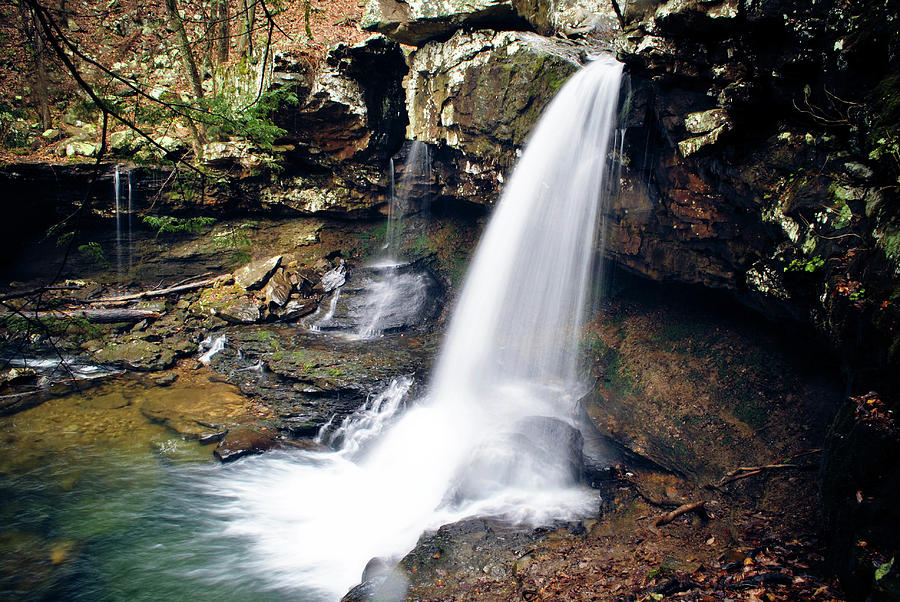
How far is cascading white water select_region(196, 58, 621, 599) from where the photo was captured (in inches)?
216

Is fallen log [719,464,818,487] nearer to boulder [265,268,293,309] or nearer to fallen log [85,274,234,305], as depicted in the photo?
boulder [265,268,293,309]

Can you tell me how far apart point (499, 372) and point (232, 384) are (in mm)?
4900

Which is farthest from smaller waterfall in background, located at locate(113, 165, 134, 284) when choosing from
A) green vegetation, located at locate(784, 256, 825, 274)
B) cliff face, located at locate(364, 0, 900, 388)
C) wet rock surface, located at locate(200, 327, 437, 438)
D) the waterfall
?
green vegetation, located at locate(784, 256, 825, 274)

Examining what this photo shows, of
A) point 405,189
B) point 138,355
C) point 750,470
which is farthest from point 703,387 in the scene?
point 138,355

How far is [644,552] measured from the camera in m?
4.47

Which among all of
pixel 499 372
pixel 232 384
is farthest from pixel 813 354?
pixel 232 384

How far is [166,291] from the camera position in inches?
420

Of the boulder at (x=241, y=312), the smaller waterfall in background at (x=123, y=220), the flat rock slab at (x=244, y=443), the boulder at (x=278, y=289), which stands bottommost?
the flat rock slab at (x=244, y=443)

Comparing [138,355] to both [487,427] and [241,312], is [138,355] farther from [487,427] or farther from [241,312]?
[487,427]

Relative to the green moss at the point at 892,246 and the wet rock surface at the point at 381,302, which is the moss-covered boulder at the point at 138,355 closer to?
the wet rock surface at the point at 381,302

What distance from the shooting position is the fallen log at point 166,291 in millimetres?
10352

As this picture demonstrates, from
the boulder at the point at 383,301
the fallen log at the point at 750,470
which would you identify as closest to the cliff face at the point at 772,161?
the fallen log at the point at 750,470

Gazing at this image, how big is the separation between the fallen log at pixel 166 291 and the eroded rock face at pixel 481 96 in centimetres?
569

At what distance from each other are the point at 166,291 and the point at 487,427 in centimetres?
832
